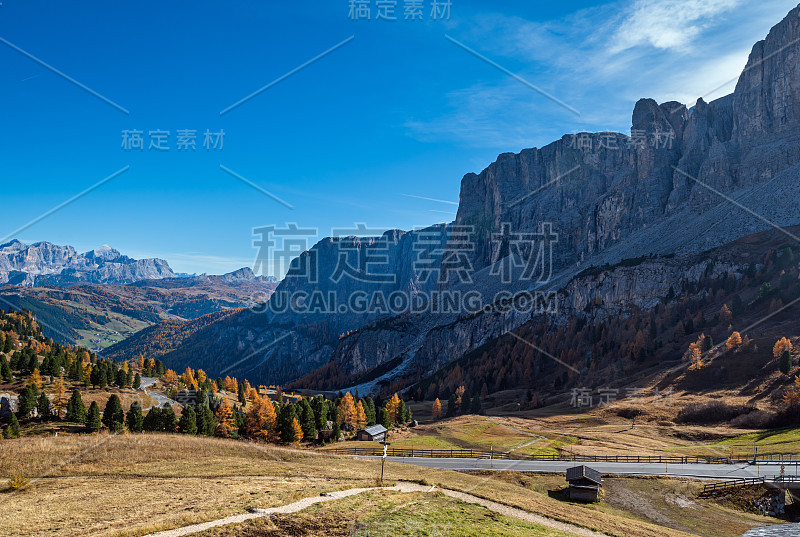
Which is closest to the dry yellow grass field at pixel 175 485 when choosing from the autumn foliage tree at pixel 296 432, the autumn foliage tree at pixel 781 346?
the autumn foliage tree at pixel 296 432

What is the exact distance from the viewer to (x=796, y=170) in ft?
595

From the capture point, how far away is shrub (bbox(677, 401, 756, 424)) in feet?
286

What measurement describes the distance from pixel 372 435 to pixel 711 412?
214ft

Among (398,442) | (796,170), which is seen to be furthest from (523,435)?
(796,170)

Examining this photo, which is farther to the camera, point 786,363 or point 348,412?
point 348,412

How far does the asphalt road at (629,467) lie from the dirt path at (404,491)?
18683 millimetres

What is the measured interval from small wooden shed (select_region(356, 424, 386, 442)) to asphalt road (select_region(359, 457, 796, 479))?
2085cm

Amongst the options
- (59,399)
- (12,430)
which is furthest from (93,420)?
(59,399)

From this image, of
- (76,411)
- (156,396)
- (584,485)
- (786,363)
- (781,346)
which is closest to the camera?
(584,485)

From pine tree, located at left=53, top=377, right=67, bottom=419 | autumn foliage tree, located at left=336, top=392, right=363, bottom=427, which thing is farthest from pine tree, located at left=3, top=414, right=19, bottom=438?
autumn foliage tree, located at left=336, top=392, right=363, bottom=427

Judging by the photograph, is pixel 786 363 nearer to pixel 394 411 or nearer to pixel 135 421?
pixel 394 411

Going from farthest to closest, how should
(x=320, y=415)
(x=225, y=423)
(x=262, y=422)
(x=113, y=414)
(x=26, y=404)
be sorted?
(x=225, y=423)
(x=262, y=422)
(x=320, y=415)
(x=113, y=414)
(x=26, y=404)

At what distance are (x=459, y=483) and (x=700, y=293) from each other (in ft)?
466

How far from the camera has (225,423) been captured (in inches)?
3433
